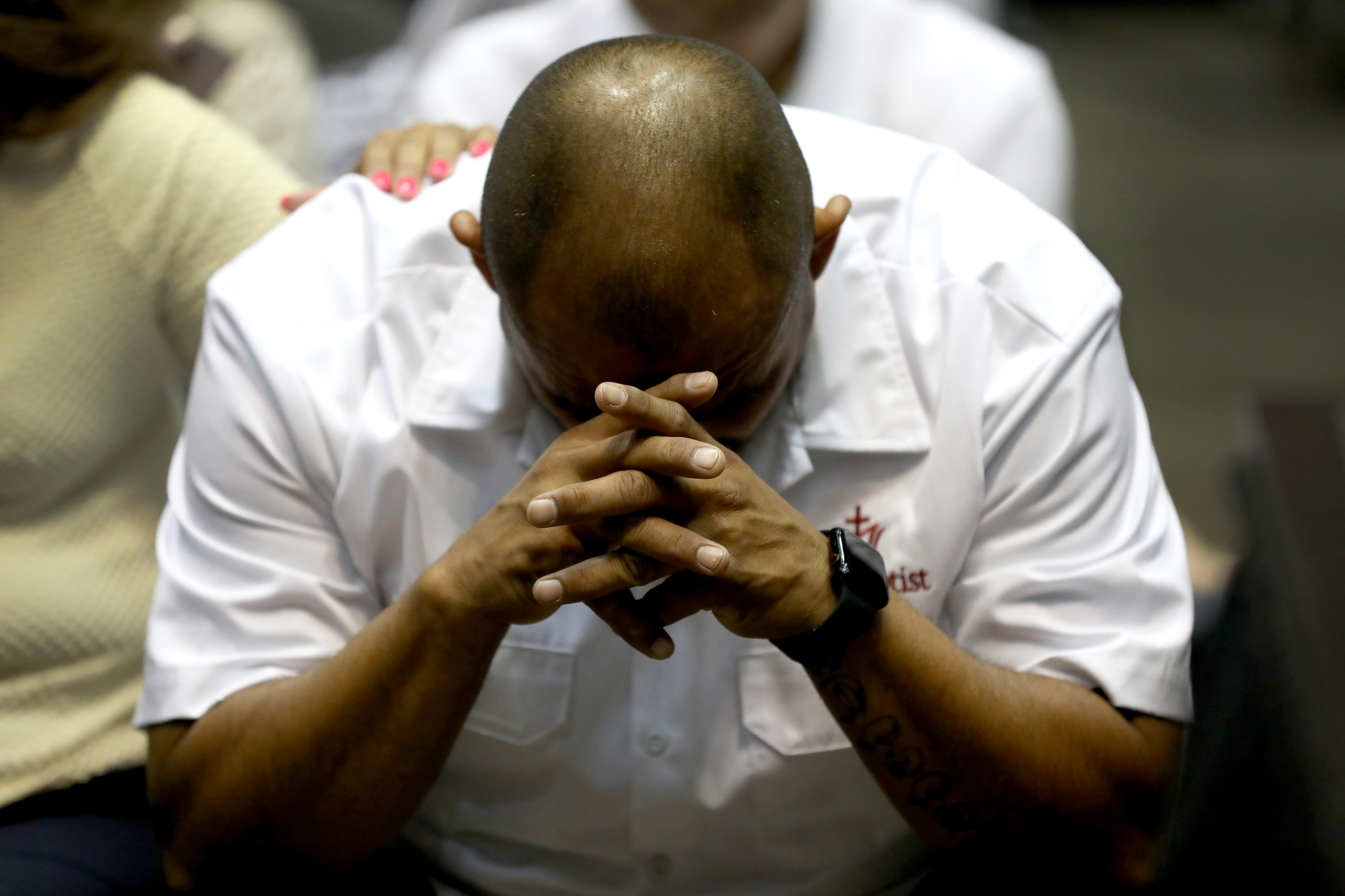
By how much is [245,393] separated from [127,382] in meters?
0.27

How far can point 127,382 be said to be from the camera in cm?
138

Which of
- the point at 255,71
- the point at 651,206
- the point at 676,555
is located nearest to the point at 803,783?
the point at 676,555

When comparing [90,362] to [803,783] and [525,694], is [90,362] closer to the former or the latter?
[525,694]

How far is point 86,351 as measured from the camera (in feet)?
4.35

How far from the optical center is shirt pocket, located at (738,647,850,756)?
1209 millimetres

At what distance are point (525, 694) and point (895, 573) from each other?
1.18 feet

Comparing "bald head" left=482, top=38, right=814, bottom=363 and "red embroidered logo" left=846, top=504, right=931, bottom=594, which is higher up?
"bald head" left=482, top=38, right=814, bottom=363

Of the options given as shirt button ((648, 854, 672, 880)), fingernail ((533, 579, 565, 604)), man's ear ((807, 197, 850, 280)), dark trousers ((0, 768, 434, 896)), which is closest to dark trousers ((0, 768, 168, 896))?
dark trousers ((0, 768, 434, 896))

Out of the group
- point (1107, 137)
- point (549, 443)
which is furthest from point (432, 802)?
point (1107, 137)

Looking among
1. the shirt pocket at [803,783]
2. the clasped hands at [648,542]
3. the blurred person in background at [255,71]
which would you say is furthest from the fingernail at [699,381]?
the blurred person in background at [255,71]

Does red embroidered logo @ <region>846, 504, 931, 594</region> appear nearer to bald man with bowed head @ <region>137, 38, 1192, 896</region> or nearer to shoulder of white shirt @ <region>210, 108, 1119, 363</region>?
bald man with bowed head @ <region>137, 38, 1192, 896</region>

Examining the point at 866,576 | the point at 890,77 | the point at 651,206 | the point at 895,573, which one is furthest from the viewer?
the point at 890,77

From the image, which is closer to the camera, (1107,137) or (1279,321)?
(1279,321)

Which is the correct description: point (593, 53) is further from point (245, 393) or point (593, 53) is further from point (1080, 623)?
point (1080, 623)
